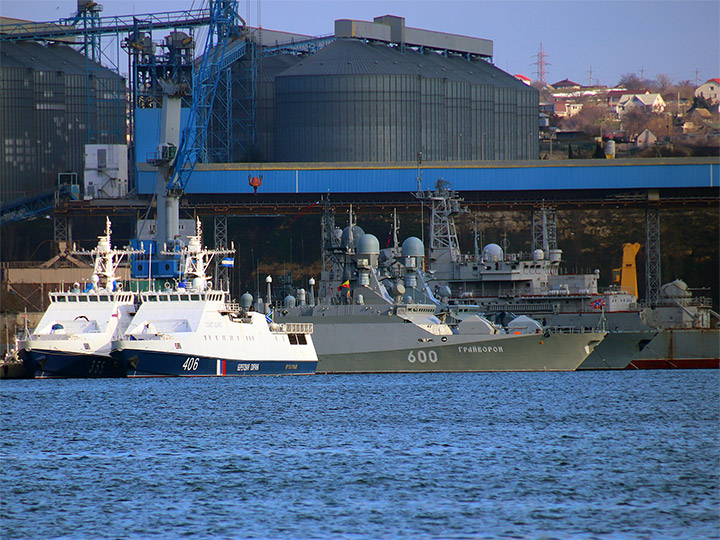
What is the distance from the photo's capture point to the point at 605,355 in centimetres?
7094

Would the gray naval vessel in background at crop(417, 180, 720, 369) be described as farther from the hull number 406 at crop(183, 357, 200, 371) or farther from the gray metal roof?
the gray metal roof

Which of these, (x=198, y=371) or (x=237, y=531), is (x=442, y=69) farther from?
(x=237, y=531)

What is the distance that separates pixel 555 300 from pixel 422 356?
44.4 feet

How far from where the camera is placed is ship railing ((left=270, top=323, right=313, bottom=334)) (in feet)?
207

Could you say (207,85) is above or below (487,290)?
above

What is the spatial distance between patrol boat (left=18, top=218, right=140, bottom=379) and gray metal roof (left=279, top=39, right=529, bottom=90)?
50.8 metres

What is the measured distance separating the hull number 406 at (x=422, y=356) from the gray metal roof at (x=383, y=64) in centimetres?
4785

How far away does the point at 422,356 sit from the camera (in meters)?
65.2

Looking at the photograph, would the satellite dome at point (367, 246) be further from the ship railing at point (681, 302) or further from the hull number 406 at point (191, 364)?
the ship railing at point (681, 302)

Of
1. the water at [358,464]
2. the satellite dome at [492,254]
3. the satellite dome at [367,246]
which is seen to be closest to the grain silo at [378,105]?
the satellite dome at [492,254]

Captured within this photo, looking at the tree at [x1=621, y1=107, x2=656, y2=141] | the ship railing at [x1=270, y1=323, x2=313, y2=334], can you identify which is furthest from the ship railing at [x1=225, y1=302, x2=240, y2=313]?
the tree at [x1=621, y1=107, x2=656, y2=141]

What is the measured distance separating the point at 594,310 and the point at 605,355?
4409 millimetres

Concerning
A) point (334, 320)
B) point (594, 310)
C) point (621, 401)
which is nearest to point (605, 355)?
point (594, 310)

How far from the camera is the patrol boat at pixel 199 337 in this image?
186 ft
